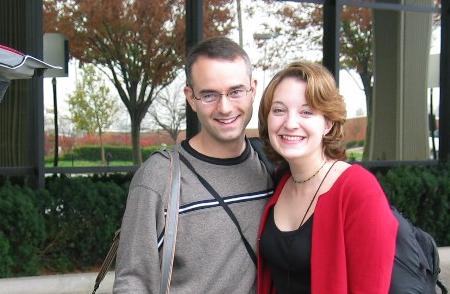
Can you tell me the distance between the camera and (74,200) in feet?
18.7

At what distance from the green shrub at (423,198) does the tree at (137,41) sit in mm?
3635

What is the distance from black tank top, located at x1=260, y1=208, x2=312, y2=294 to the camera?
1926 mm

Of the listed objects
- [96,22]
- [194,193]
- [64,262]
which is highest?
[96,22]

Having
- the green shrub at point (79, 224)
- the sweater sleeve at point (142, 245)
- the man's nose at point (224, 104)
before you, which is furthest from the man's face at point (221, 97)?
the green shrub at point (79, 224)

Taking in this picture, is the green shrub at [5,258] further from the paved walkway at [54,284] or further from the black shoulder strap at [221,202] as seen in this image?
the black shoulder strap at [221,202]

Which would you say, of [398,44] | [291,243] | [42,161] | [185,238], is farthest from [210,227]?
[398,44]

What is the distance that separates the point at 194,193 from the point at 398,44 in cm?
829

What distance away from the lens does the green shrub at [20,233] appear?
521 centimetres

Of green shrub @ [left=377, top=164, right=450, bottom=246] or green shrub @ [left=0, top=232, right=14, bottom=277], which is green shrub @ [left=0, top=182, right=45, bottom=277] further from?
green shrub @ [left=377, top=164, right=450, bottom=246]

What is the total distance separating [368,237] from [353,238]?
0.15 ft

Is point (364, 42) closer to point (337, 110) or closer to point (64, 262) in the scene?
point (64, 262)

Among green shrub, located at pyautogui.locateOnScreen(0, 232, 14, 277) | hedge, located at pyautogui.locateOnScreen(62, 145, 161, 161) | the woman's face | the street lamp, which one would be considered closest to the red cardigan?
the woman's face

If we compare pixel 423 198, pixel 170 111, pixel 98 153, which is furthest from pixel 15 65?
pixel 170 111

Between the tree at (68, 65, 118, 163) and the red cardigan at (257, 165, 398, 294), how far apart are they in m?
7.26
